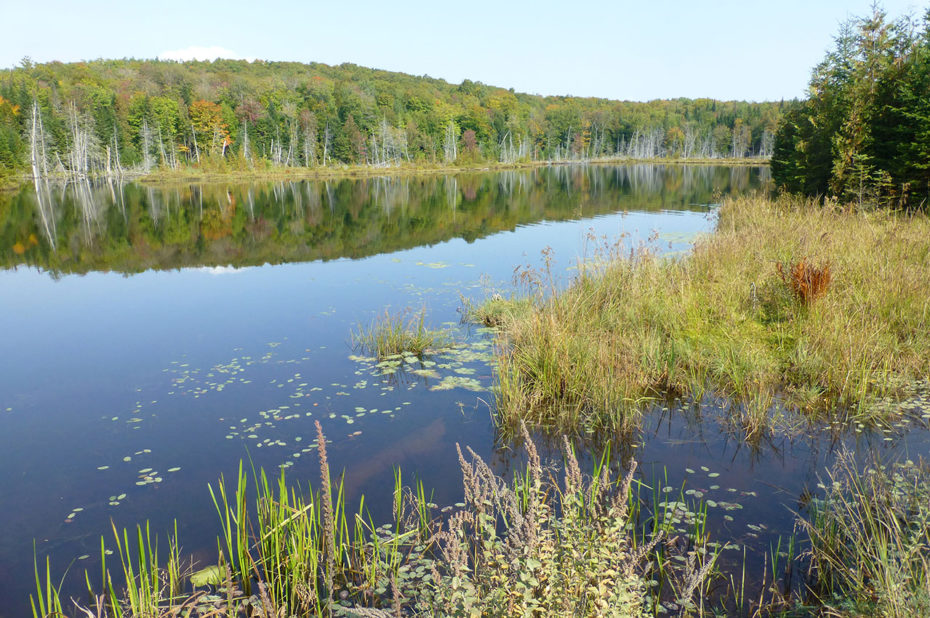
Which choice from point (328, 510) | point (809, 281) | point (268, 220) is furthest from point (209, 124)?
point (328, 510)

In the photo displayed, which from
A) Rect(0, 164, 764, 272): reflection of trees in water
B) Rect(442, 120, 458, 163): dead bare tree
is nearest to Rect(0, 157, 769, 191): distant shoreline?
Rect(442, 120, 458, 163): dead bare tree

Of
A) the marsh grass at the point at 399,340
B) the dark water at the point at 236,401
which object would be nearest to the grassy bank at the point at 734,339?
the dark water at the point at 236,401

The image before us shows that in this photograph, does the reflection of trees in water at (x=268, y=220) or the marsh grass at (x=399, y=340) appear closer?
the marsh grass at (x=399, y=340)

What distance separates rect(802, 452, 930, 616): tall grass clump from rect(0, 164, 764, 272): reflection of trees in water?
1197cm

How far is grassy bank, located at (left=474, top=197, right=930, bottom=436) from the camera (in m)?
5.85

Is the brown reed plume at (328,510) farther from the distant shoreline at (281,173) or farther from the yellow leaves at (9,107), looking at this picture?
the yellow leaves at (9,107)

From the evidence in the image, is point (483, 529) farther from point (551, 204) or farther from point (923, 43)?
point (551, 204)

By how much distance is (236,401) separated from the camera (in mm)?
6836

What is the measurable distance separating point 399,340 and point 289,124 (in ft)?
252

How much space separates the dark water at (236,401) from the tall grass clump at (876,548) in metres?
0.44

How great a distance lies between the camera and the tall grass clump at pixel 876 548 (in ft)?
8.30

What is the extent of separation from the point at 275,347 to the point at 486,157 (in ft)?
313

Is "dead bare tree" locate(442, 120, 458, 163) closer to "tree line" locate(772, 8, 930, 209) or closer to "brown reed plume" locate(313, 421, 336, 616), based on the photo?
"tree line" locate(772, 8, 930, 209)

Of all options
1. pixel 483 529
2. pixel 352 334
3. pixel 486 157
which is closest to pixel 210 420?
pixel 352 334
